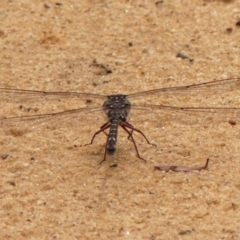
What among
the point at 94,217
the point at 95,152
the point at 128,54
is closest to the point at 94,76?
the point at 128,54

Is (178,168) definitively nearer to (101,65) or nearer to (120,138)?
(120,138)

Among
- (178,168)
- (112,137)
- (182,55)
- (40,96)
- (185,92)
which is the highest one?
(182,55)

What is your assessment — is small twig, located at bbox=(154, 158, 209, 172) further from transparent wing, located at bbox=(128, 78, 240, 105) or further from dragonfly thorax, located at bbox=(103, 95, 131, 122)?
transparent wing, located at bbox=(128, 78, 240, 105)

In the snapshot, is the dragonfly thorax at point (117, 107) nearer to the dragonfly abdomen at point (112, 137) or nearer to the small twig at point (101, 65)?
the dragonfly abdomen at point (112, 137)

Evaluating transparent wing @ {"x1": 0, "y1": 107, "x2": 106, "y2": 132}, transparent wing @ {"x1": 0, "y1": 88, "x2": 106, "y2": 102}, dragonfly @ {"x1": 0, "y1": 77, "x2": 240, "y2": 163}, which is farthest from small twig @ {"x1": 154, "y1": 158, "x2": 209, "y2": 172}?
transparent wing @ {"x1": 0, "y1": 88, "x2": 106, "y2": 102}

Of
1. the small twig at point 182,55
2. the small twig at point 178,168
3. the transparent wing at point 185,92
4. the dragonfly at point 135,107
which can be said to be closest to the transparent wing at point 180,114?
the dragonfly at point 135,107

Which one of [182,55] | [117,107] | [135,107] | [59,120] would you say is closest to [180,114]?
[135,107]

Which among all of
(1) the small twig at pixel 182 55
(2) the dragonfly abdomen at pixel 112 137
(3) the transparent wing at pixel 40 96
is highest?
(1) the small twig at pixel 182 55
